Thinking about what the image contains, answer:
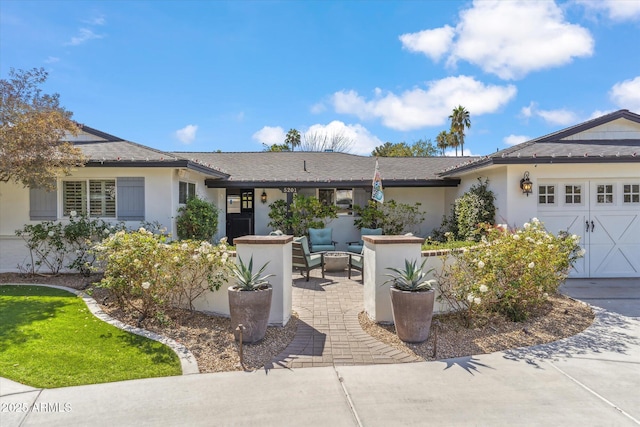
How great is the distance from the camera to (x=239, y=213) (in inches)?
561

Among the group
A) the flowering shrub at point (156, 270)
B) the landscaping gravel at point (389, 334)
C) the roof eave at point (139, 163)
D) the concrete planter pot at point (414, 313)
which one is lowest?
the landscaping gravel at point (389, 334)

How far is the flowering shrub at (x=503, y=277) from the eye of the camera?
5359mm

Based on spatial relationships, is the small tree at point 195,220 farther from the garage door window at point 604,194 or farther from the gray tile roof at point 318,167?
the garage door window at point 604,194

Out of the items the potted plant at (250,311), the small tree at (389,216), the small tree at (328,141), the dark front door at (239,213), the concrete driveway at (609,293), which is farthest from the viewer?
the small tree at (328,141)

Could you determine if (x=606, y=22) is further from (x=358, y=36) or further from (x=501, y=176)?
(x=358, y=36)

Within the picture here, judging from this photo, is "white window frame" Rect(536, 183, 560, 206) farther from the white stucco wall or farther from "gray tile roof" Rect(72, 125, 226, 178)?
"gray tile roof" Rect(72, 125, 226, 178)

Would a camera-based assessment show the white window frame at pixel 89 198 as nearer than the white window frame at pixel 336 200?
Yes

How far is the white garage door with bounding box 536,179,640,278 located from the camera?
8805 millimetres

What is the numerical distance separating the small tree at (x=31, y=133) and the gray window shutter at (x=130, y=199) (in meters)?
1.13

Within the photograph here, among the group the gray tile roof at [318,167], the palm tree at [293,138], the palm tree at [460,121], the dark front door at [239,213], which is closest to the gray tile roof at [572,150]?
the gray tile roof at [318,167]

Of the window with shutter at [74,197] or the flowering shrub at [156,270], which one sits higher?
the window with shutter at [74,197]

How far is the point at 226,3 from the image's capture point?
872 centimetres

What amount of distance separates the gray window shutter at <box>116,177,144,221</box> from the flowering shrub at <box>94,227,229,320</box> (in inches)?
129

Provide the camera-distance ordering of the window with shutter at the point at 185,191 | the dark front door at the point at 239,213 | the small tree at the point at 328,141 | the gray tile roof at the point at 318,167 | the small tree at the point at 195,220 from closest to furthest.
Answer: the small tree at the point at 195,220
the window with shutter at the point at 185,191
the gray tile roof at the point at 318,167
the dark front door at the point at 239,213
the small tree at the point at 328,141
